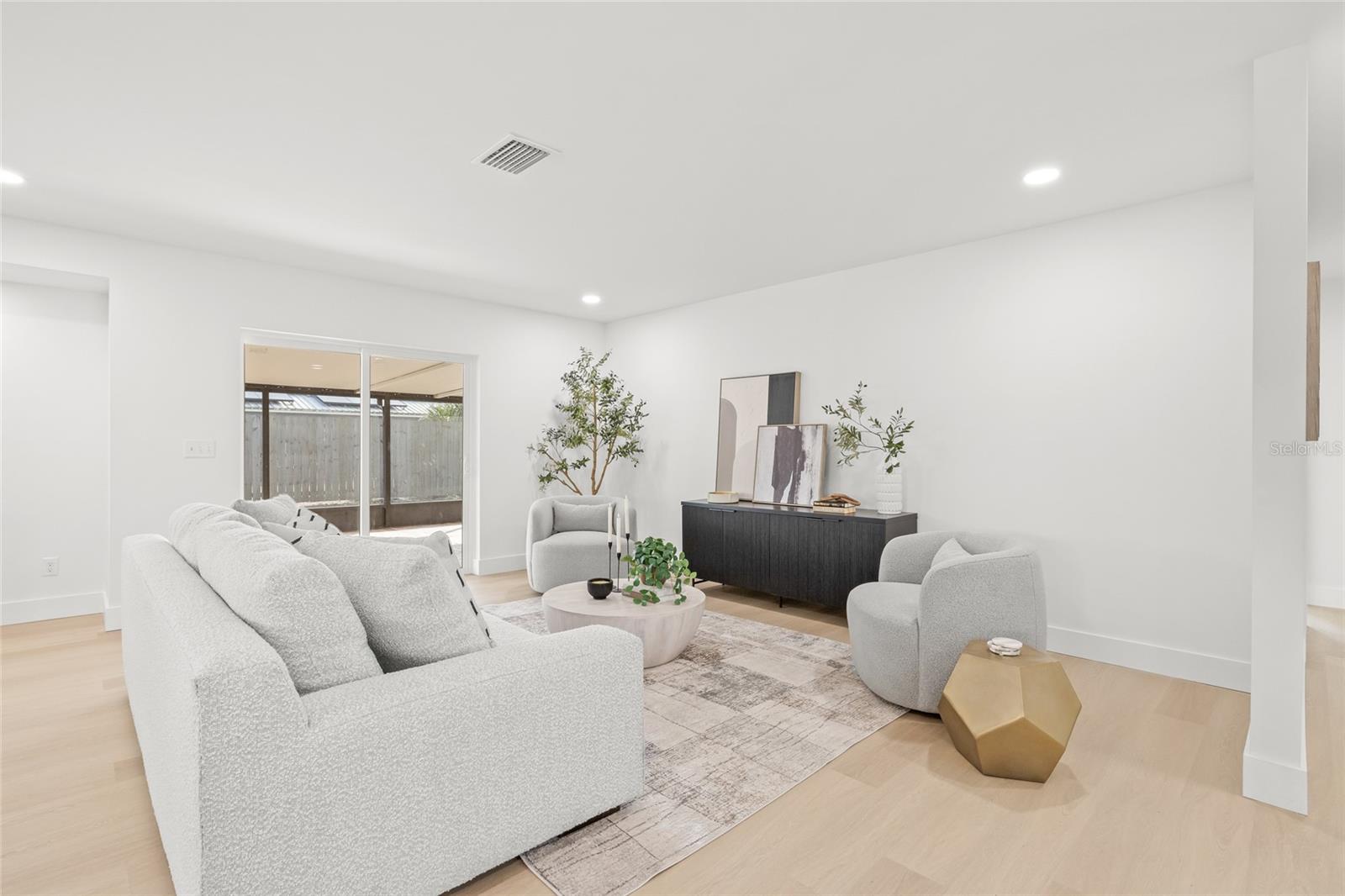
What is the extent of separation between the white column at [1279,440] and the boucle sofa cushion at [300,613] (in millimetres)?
2836

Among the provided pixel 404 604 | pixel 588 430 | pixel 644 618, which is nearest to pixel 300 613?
pixel 404 604

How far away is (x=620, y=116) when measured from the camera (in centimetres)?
265

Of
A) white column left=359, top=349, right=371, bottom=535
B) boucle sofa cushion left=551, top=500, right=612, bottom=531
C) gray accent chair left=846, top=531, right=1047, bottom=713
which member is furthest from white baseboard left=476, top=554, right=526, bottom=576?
gray accent chair left=846, top=531, right=1047, bottom=713

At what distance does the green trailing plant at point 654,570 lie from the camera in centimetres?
345

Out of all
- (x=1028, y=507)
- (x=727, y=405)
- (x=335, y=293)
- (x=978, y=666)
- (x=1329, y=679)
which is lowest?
(x=1329, y=679)

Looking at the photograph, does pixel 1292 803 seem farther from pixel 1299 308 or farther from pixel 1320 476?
pixel 1320 476

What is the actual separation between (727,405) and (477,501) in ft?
8.08

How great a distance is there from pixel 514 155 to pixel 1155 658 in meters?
4.19

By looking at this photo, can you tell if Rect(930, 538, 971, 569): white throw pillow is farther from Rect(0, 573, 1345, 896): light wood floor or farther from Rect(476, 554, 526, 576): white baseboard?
Rect(476, 554, 526, 576): white baseboard

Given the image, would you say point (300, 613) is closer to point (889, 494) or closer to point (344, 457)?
point (889, 494)

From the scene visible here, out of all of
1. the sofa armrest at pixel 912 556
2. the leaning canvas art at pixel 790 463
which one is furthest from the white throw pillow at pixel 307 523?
Answer: the leaning canvas art at pixel 790 463

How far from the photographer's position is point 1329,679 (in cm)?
340

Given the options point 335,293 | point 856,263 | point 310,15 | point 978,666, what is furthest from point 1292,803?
point 335,293

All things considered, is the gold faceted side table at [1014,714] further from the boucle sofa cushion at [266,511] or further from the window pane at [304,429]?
the window pane at [304,429]
